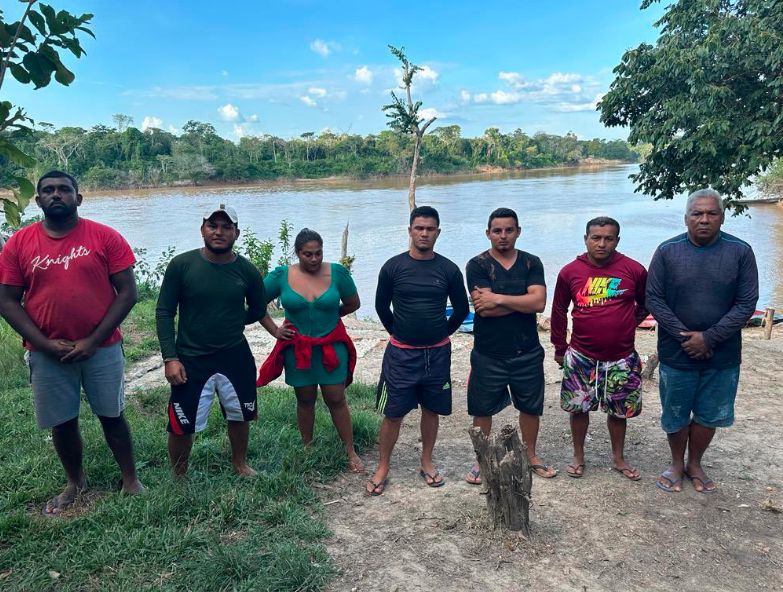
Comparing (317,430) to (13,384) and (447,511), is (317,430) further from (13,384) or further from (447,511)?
(13,384)

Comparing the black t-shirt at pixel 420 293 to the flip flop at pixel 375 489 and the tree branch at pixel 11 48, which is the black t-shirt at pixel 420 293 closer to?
the flip flop at pixel 375 489

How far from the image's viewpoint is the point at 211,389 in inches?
128

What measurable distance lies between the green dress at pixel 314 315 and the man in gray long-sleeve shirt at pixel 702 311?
1.79 m

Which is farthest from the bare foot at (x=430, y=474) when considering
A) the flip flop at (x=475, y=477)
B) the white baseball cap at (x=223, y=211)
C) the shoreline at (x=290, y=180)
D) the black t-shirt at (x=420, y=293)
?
the shoreline at (x=290, y=180)

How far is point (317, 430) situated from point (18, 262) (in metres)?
2.15

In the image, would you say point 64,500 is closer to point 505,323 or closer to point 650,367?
point 505,323

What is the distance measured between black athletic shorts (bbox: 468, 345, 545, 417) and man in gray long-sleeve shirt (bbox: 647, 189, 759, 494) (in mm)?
708

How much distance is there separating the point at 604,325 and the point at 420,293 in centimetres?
106

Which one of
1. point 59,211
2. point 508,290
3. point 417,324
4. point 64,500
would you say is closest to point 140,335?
point 64,500

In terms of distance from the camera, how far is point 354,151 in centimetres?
5953

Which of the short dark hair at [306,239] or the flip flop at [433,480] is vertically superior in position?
the short dark hair at [306,239]

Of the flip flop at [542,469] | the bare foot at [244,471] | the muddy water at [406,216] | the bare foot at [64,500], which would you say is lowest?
the muddy water at [406,216]

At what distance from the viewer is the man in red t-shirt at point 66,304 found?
2.85m

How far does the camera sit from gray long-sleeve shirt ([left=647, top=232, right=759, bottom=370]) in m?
3.17
